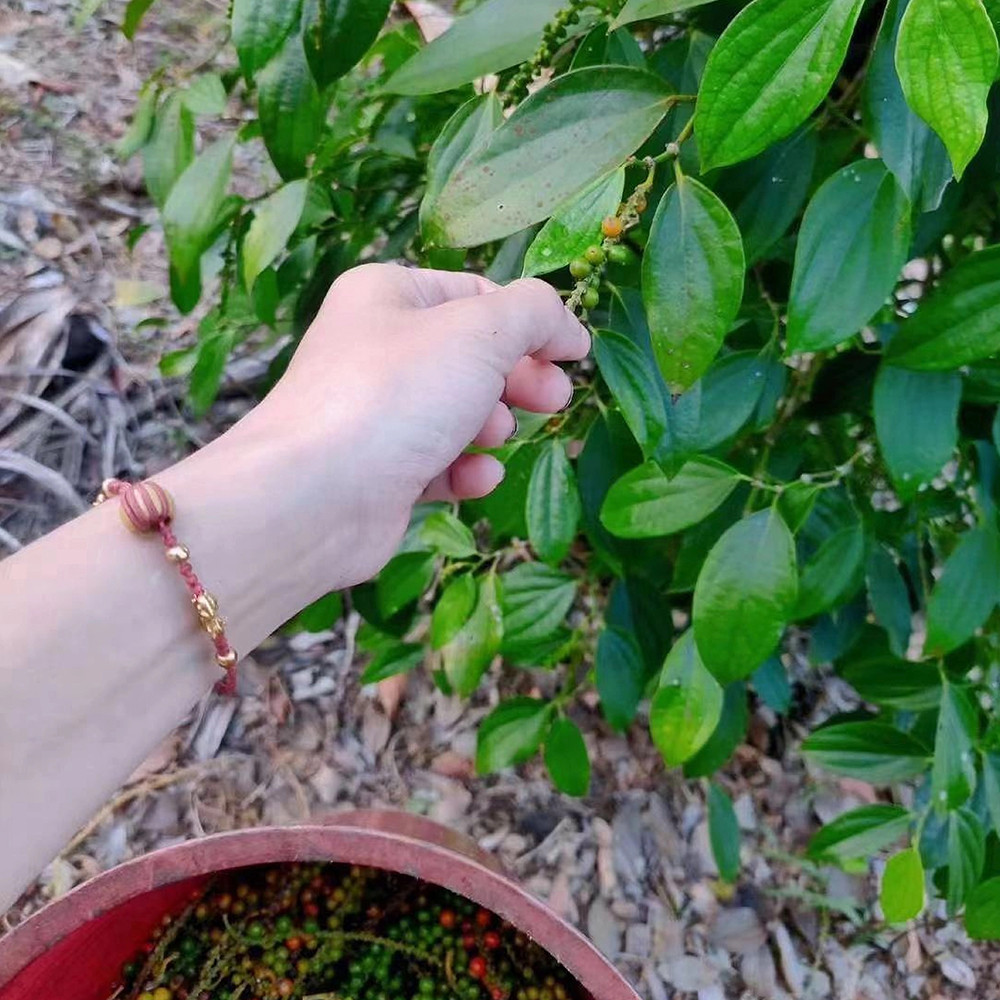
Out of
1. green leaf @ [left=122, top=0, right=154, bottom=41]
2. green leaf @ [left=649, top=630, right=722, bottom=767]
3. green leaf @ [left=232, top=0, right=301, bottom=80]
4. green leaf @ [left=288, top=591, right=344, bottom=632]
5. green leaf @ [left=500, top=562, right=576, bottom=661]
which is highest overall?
green leaf @ [left=122, top=0, right=154, bottom=41]

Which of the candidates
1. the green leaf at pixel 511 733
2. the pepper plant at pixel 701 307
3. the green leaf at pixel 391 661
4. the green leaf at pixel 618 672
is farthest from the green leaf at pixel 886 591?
the green leaf at pixel 391 661

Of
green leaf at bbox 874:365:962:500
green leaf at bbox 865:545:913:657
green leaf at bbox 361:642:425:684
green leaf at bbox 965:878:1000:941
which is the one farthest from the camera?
green leaf at bbox 361:642:425:684

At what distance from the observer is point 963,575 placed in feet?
2.35

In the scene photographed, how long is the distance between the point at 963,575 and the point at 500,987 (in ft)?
1.60

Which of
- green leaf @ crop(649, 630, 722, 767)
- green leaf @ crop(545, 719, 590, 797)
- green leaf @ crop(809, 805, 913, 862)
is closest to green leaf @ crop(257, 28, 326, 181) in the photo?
green leaf @ crop(649, 630, 722, 767)

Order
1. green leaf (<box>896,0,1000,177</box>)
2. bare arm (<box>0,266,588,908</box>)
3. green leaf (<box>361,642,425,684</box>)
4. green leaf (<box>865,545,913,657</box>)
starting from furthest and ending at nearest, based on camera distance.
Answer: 1. green leaf (<box>361,642,425,684</box>)
2. green leaf (<box>865,545,913,657</box>)
3. bare arm (<box>0,266,588,908</box>)
4. green leaf (<box>896,0,1000,177</box>)

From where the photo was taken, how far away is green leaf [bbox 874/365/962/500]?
0.63 m

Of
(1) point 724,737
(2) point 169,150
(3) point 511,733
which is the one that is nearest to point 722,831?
(1) point 724,737

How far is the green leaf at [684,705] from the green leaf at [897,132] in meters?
0.38

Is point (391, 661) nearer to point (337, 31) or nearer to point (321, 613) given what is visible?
point (321, 613)

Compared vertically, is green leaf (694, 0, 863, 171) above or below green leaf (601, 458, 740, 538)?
above

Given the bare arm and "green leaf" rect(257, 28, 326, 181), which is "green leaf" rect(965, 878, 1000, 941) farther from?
"green leaf" rect(257, 28, 326, 181)

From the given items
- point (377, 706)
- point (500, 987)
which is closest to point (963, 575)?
point (500, 987)

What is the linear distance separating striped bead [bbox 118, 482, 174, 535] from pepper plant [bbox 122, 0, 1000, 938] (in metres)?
0.20
